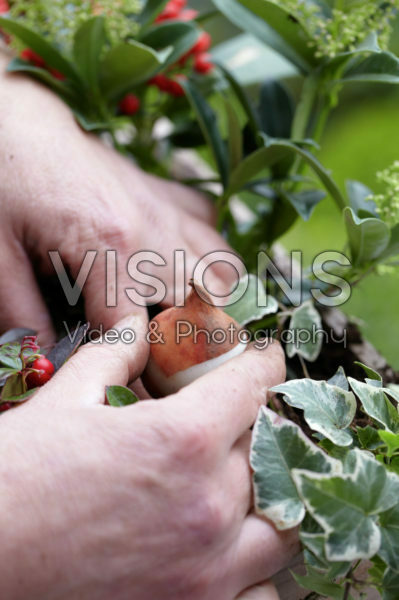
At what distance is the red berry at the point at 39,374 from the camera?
1.87 ft

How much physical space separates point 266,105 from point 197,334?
0.51 metres

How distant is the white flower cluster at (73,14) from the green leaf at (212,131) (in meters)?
0.13

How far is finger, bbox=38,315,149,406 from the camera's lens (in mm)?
496

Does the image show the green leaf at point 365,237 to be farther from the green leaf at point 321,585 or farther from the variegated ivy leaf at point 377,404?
the green leaf at point 321,585

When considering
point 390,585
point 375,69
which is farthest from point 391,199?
point 390,585

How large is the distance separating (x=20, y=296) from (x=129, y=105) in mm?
449

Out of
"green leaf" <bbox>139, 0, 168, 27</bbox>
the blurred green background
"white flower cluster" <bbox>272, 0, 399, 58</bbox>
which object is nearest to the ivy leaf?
the blurred green background

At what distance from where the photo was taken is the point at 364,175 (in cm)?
179

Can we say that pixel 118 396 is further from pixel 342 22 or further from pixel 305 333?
pixel 342 22

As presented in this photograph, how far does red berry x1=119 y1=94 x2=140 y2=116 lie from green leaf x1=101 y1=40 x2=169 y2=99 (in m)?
0.08

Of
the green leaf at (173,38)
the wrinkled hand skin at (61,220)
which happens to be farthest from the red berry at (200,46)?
the wrinkled hand skin at (61,220)

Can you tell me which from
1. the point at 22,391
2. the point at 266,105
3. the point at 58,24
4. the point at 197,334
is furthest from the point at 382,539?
the point at 58,24

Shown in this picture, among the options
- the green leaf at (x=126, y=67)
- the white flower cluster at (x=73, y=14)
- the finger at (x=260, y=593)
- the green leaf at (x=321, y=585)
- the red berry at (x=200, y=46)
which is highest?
the white flower cluster at (x=73, y=14)

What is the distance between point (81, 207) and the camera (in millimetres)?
688
